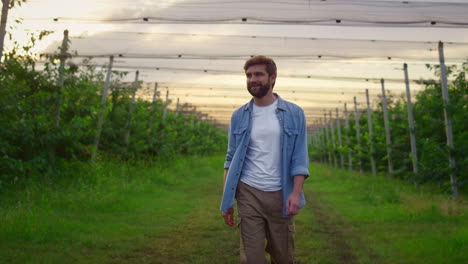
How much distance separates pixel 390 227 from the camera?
7746mm

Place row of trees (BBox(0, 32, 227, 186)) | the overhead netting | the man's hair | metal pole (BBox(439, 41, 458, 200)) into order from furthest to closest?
metal pole (BBox(439, 41, 458, 200)), the overhead netting, row of trees (BBox(0, 32, 227, 186)), the man's hair

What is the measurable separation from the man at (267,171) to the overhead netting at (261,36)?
6203mm

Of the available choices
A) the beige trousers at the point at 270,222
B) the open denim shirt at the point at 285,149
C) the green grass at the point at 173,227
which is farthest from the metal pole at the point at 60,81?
the beige trousers at the point at 270,222

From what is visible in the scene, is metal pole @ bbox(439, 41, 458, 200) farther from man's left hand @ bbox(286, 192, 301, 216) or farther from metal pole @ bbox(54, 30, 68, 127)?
man's left hand @ bbox(286, 192, 301, 216)

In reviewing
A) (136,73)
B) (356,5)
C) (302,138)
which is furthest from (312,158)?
(302,138)

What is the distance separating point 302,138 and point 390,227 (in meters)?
4.75

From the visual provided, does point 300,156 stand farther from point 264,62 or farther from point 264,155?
point 264,62

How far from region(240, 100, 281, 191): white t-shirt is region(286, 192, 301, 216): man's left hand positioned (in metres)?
0.13

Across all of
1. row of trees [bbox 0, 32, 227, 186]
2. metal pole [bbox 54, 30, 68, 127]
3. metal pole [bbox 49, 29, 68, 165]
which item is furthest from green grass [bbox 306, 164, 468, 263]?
metal pole [bbox 54, 30, 68, 127]

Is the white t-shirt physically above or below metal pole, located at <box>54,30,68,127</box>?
below

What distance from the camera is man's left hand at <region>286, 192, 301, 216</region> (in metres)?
3.40

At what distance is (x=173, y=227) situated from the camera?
7480 millimetres

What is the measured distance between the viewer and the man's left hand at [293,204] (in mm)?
3398

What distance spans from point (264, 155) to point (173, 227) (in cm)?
431
